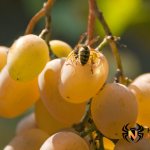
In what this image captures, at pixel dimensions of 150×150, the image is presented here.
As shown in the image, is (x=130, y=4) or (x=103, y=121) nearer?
(x=103, y=121)

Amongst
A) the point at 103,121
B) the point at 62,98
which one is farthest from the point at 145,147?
the point at 62,98

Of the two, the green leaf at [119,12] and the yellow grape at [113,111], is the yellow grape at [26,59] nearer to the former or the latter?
the yellow grape at [113,111]

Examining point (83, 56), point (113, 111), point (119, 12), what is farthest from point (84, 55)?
point (119, 12)

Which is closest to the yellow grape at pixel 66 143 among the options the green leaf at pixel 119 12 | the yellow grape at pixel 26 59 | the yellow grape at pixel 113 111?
the yellow grape at pixel 113 111

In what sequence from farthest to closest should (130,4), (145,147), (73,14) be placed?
1. (73,14)
2. (130,4)
3. (145,147)

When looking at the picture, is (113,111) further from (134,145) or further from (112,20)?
(112,20)

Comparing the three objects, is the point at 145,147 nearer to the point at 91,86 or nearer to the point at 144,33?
the point at 91,86
